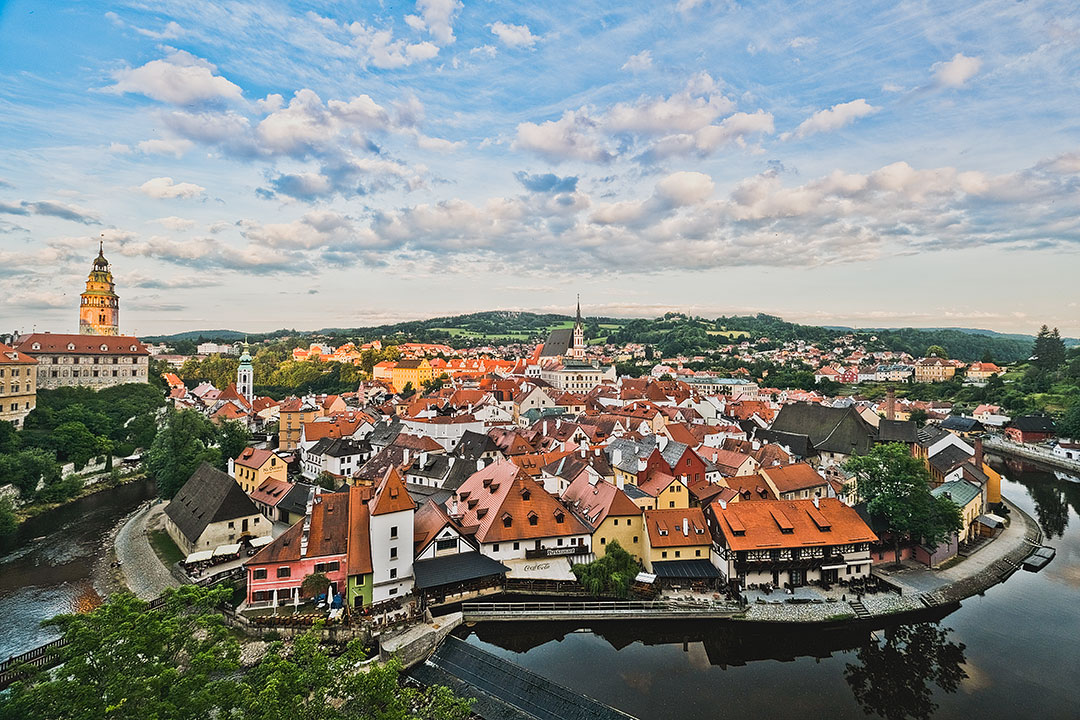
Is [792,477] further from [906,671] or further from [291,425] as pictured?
[291,425]

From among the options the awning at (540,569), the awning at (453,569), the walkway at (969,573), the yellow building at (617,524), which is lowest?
the walkway at (969,573)

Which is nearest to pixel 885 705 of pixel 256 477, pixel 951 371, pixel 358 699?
pixel 358 699

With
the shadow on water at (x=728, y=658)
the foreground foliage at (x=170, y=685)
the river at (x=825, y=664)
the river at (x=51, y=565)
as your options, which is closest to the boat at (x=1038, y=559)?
the river at (x=825, y=664)

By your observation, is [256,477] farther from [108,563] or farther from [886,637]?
[886,637]

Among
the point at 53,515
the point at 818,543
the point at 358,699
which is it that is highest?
the point at 358,699

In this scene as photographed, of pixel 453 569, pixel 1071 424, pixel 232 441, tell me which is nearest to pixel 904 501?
pixel 453 569

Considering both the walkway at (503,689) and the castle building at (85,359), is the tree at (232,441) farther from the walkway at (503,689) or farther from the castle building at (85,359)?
the walkway at (503,689)

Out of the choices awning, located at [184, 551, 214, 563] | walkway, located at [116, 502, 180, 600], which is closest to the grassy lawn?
walkway, located at [116, 502, 180, 600]
